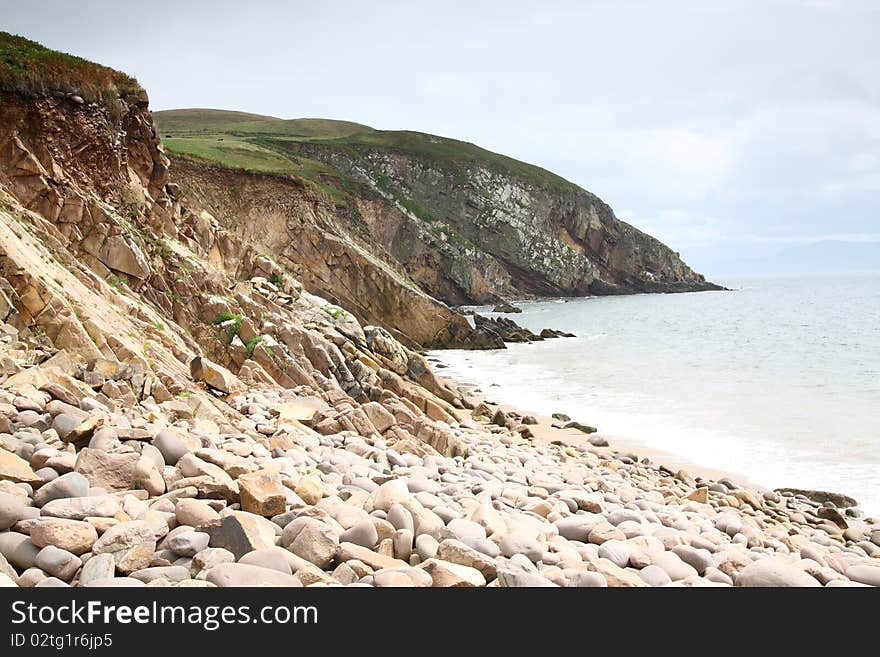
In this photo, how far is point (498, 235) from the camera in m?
81.1

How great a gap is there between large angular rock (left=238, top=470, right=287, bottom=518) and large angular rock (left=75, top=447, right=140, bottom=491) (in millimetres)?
843

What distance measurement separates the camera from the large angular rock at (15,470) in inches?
173

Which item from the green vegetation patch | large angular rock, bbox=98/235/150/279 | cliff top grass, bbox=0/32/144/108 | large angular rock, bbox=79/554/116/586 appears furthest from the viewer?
cliff top grass, bbox=0/32/144/108

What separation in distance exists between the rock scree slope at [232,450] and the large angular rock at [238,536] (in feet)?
0.05

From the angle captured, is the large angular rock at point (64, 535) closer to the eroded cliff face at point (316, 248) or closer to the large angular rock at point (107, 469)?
the large angular rock at point (107, 469)

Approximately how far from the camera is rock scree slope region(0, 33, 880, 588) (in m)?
4.08

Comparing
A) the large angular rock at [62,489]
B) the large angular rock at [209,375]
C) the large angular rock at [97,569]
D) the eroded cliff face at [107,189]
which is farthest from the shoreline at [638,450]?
the large angular rock at [97,569]

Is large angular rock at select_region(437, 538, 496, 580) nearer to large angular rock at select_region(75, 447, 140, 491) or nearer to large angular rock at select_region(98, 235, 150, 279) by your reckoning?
large angular rock at select_region(75, 447, 140, 491)

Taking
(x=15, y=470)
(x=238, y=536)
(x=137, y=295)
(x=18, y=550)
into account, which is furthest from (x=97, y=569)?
(x=137, y=295)

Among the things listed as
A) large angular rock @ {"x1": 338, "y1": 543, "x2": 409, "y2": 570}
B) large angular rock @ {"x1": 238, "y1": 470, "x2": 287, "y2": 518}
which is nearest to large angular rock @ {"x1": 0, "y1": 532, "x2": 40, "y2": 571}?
large angular rock @ {"x1": 238, "y1": 470, "x2": 287, "y2": 518}

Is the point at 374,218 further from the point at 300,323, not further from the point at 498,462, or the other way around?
the point at 498,462

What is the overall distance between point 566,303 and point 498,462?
6396 cm
